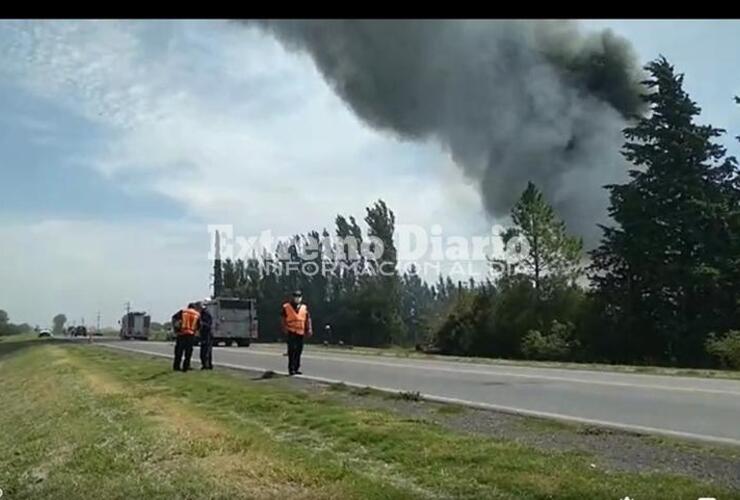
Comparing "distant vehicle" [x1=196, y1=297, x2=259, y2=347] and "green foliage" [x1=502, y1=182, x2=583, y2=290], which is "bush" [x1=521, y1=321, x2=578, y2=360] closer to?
"green foliage" [x1=502, y1=182, x2=583, y2=290]

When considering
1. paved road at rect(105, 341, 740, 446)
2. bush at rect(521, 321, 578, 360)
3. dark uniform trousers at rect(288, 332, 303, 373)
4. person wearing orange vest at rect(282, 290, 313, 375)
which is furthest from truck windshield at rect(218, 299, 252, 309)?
person wearing orange vest at rect(282, 290, 313, 375)

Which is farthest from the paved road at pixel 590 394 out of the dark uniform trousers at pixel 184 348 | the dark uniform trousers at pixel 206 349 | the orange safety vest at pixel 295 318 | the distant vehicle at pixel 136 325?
the distant vehicle at pixel 136 325

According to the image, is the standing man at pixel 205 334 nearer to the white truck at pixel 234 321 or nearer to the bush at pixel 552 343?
the bush at pixel 552 343

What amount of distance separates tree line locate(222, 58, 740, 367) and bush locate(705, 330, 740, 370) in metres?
0.78

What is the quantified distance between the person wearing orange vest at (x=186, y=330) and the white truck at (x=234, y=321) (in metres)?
26.7

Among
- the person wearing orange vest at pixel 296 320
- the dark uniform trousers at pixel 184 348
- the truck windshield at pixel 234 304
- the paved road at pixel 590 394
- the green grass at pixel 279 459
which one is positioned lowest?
the green grass at pixel 279 459

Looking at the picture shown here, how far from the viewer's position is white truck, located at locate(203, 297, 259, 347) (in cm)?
4953

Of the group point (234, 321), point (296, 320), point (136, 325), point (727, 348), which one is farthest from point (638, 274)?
point (136, 325)

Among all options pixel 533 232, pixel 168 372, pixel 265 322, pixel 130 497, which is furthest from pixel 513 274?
pixel 130 497

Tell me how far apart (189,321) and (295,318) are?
4023 millimetres

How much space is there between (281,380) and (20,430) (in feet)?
20.0

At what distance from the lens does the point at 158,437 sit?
9500 millimetres

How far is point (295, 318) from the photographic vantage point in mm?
18766

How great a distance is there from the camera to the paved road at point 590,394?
35.8 feet
